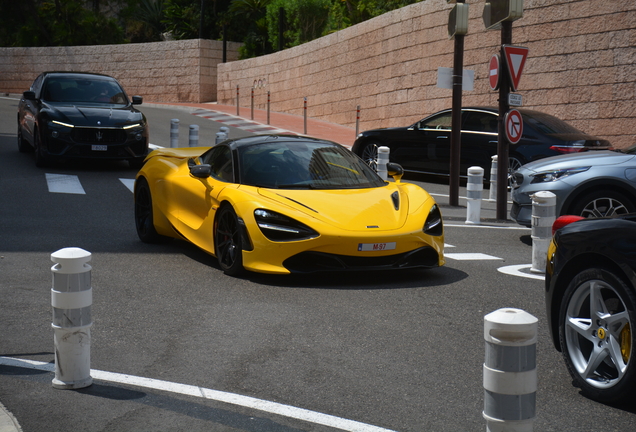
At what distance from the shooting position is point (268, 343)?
537cm

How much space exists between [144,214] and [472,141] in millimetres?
8124

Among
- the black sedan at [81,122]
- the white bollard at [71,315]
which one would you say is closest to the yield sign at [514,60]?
the black sedan at [81,122]

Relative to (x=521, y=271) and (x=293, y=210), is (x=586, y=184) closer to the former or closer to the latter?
(x=521, y=271)

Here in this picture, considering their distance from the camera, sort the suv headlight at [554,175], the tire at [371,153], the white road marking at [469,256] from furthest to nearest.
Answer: the tire at [371,153] < the suv headlight at [554,175] < the white road marking at [469,256]

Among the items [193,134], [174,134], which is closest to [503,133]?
[193,134]

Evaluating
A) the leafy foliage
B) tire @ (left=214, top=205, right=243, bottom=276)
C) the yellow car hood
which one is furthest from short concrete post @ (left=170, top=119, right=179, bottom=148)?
the leafy foliage

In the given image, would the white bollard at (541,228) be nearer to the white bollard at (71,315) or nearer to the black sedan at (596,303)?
the black sedan at (596,303)

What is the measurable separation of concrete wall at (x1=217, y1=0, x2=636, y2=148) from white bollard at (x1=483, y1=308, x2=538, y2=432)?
1613cm

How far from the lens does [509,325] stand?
10.4 ft

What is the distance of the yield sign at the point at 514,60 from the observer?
37.7 feet

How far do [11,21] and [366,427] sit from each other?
55927mm

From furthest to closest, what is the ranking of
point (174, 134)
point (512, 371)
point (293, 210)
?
point (174, 134) → point (293, 210) → point (512, 371)

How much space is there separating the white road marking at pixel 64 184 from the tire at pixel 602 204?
7272mm

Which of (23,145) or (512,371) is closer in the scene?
(512,371)
